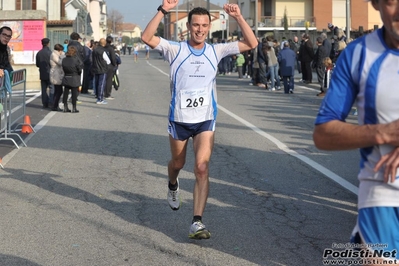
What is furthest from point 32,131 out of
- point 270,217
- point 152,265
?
point 152,265

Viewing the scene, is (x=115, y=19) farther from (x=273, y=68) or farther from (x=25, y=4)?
(x=273, y=68)

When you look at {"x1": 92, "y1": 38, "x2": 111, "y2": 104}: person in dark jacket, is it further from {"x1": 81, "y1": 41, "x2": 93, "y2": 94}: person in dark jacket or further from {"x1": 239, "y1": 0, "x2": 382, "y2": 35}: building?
{"x1": 239, "y1": 0, "x2": 382, "y2": 35}: building

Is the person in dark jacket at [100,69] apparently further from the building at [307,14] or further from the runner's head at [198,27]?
the building at [307,14]

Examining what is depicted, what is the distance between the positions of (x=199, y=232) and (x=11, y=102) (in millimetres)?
8030

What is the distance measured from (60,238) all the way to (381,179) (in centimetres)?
417

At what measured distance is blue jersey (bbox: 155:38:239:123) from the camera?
6.51 m

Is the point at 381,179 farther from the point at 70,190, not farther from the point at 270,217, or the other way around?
the point at 70,190

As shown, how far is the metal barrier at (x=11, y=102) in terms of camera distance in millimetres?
12555

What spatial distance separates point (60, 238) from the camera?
21.8 ft

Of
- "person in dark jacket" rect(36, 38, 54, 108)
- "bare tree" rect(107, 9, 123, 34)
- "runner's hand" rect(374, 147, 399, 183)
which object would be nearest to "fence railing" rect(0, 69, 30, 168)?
"person in dark jacket" rect(36, 38, 54, 108)

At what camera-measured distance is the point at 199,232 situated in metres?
6.30

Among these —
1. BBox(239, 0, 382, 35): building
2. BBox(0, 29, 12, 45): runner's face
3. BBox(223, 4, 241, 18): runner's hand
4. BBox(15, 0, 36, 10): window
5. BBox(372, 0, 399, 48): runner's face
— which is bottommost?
BBox(372, 0, 399, 48): runner's face

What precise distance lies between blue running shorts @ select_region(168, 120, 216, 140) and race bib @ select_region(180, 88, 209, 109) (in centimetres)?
17

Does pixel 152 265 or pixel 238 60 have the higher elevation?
pixel 238 60
